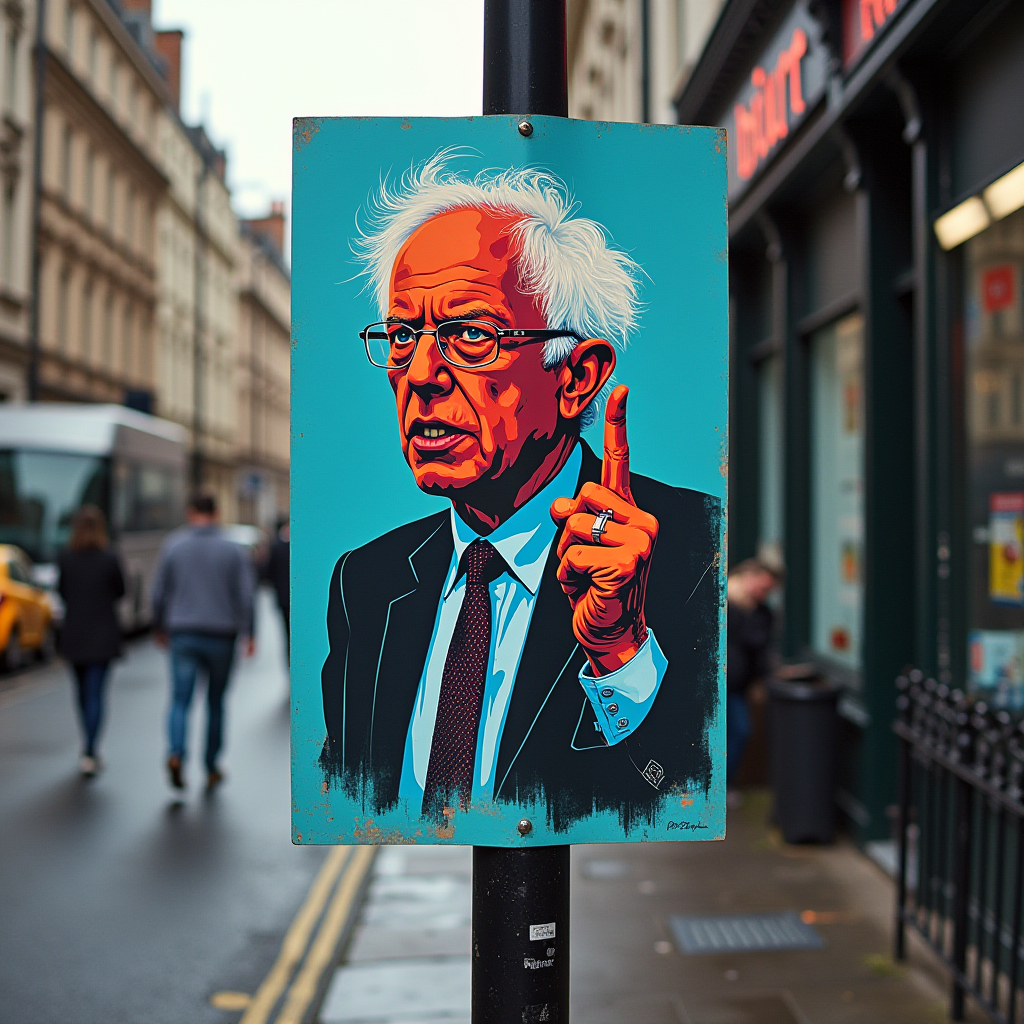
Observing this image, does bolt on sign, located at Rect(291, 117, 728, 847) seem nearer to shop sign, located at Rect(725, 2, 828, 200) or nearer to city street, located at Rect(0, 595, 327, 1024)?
city street, located at Rect(0, 595, 327, 1024)

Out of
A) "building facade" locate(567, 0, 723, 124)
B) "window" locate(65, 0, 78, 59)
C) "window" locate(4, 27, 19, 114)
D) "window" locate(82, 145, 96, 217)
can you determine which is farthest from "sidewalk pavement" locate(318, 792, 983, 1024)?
"window" locate(82, 145, 96, 217)

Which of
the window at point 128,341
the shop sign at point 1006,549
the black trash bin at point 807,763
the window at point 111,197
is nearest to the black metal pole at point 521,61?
the shop sign at point 1006,549

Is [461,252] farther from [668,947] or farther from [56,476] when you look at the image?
[56,476]

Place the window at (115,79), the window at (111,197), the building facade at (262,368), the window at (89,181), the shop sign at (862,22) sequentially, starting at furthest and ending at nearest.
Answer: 1. the building facade at (262,368)
2. the window at (115,79)
3. the window at (111,197)
4. the window at (89,181)
5. the shop sign at (862,22)

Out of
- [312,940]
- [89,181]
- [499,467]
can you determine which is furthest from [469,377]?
[89,181]

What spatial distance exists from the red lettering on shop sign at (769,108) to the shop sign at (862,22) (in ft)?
2.36

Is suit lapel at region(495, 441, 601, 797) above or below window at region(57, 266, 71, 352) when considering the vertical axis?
below

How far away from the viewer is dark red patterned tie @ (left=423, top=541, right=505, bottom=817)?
237 centimetres

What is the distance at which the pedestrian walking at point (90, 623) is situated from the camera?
871 cm

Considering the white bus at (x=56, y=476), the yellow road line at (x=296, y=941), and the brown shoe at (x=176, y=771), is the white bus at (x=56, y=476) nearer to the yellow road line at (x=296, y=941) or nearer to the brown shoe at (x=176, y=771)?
the brown shoe at (x=176, y=771)

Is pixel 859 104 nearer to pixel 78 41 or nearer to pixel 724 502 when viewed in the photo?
pixel 724 502

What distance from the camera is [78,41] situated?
31438mm

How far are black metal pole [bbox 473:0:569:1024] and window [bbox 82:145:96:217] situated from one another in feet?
109

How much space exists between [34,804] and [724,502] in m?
6.84
